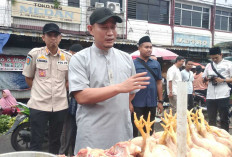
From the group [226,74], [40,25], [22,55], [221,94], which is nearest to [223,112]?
[221,94]

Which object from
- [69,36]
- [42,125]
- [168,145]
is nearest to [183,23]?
[69,36]

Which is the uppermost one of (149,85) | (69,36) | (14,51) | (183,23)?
(183,23)

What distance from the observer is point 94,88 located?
4.97ft

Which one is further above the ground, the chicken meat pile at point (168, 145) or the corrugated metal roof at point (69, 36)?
the corrugated metal roof at point (69, 36)

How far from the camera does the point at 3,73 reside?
7.82m

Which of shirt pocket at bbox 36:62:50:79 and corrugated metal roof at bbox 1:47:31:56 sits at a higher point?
corrugated metal roof at bbox 1:47:31:56

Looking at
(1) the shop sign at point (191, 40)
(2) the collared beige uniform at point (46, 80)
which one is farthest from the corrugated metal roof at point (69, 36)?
(2) the collared beige uniform at point (46, 80)

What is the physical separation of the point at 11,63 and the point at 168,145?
26.2 feet

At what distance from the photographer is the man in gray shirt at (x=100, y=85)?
1.61 metres

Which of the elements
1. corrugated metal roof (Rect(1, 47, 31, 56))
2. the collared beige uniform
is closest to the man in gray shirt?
the collared beige uniform

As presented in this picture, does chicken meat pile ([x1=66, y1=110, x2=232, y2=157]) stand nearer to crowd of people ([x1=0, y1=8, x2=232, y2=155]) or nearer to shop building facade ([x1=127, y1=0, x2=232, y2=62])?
crowd of people ([x1=0, y1=8, x2=232, y2=155])

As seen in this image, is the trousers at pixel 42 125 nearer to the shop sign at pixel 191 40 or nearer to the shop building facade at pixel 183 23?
the shop building facade at pixel 183 23

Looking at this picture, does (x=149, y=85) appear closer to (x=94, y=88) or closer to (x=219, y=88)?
(x=219, y=88)

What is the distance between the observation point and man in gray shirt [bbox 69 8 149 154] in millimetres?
1605
